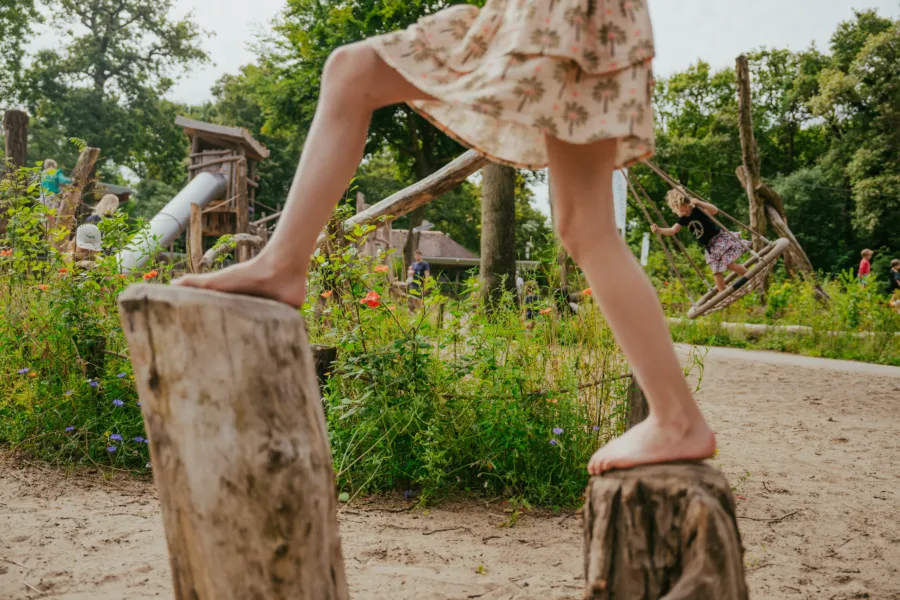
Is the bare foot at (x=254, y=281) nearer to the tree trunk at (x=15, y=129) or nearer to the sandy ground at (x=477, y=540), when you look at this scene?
the sandy ground at (x=477, y=540)

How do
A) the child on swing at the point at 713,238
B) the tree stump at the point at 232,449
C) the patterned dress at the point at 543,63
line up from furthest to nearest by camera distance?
the child on swing at the point at 713,238 < the patterned dress at the point at 543,63 < the tree stump at the point at 232,449

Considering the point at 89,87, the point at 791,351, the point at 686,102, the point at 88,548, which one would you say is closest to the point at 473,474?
the point at 88,548

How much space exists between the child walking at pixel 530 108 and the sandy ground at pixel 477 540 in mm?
1489

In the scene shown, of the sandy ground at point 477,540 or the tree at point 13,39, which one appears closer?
the sandy ground at point 477,540

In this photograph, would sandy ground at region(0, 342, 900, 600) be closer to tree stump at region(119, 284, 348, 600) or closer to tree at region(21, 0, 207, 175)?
tree stump at region(119, 284, 348, 600)

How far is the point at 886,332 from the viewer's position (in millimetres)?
10477

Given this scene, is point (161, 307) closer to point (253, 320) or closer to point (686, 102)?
point (253, 320)

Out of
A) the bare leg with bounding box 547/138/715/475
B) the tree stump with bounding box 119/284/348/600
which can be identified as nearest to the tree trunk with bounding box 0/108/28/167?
the tree stump with bounding box 119/284/348/600

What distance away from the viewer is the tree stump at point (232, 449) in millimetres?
1322

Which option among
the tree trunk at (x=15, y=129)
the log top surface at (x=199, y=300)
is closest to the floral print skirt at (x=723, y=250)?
the log top surface at (x=199, y=300)

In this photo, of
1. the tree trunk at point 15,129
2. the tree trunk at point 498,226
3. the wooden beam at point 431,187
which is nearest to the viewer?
the wooden beam at point 431,187

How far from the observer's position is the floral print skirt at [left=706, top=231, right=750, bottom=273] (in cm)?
820

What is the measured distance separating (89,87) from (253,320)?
1512 inches

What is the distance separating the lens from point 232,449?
4.36 feet
